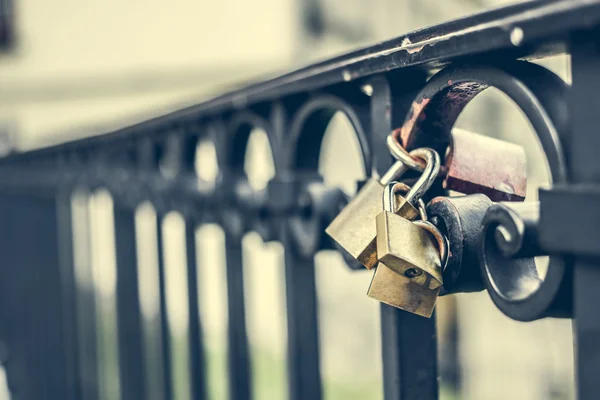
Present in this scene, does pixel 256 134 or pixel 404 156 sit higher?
pixel 256 134

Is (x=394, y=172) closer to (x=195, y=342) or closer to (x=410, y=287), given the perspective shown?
(x=410, y=287)

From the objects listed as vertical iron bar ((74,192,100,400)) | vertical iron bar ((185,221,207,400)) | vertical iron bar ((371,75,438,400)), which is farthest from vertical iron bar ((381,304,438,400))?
vertical iron bar ((74,192,100,400))

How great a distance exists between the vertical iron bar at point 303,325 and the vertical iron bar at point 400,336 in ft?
0.68

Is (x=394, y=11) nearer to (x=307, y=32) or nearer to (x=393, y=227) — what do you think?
(x=307, y=32)

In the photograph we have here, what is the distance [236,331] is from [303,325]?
0.24 meters

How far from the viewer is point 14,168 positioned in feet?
7.30

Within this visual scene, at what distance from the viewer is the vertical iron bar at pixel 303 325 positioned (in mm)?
904

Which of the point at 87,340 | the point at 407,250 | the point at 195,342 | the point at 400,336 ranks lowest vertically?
the point at 87,340

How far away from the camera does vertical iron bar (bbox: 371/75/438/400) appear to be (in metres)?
0.69

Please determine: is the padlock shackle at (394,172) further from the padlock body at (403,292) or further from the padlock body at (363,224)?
the padlock body at (403,292)

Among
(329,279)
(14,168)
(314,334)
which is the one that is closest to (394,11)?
(329,279)

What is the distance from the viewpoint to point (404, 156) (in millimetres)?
633

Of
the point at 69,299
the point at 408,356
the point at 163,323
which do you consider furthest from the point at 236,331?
the point at 69,299

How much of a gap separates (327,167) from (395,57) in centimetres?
633
